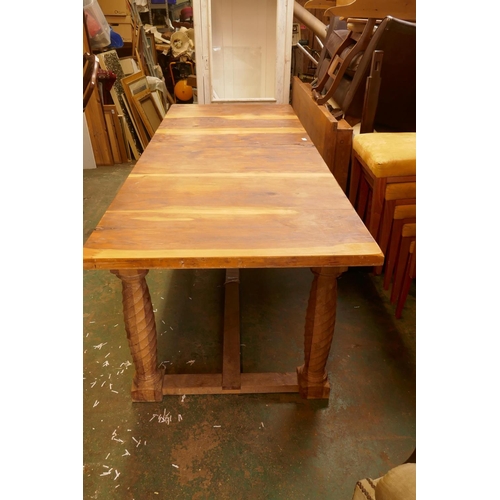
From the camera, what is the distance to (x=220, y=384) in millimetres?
1604

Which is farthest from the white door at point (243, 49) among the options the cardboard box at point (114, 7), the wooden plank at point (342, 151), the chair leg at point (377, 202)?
the cardboard box at point (114, 7)

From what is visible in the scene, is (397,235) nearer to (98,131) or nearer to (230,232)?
(230,232)

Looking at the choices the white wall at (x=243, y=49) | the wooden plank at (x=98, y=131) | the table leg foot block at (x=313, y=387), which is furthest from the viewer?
the wooden plank at (x=98, y=131)

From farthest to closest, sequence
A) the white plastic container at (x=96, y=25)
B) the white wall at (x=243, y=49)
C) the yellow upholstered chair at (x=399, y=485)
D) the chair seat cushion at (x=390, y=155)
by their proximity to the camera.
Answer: the white plastic container at (x=96, y=25) → the white wall at (x=243, y=49) → the chair seat cushion at (x=390, y=155) → the yellow upholstered chair at (x=399, y=485)

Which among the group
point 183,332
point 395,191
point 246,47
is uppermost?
point 246,47

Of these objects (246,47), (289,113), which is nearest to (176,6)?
(246,47)

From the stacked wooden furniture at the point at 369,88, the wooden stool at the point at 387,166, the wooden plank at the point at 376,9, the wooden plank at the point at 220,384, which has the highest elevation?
the wooden plank at the point at 376,9

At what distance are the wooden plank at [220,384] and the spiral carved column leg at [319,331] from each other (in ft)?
0.20

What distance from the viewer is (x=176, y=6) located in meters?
5.89

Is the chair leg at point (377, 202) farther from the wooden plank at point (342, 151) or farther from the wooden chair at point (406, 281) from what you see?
the wooden plank at point (342, 151)

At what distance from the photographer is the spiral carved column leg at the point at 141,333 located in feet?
4.31

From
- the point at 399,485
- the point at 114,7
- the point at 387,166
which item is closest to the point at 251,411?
the point at 399,485

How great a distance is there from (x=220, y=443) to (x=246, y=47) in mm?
3015

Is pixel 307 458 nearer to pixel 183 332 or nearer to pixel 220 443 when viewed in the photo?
pixel 220 443
